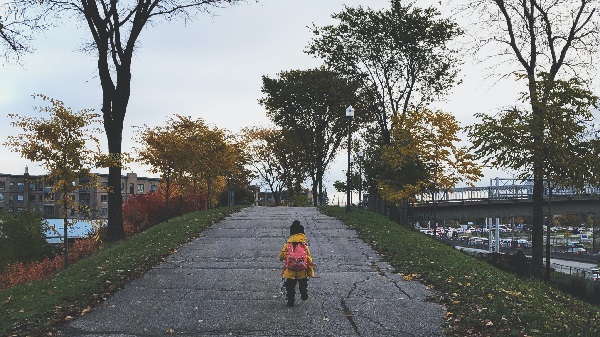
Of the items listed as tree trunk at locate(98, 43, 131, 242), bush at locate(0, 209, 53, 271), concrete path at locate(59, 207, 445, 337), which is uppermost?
tree trunk at locate(98, 43, 131, 242)

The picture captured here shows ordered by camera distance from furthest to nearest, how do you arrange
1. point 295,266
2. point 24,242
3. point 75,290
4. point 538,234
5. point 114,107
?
1. point 24,242
2. point 538,234
3. point 114,107
4. point 75,290
5. point 295,266

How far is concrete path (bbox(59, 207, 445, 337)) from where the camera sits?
816 cm

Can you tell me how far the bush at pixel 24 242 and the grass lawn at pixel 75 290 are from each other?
69.4 ft

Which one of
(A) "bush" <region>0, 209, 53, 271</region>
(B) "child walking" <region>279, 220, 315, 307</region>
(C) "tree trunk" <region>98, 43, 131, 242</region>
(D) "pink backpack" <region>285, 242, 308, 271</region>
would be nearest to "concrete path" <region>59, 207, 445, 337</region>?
(B) "child walking" <region>279, 220, 315, 307</region>

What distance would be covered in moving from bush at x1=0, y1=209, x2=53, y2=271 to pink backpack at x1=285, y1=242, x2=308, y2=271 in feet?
99.0

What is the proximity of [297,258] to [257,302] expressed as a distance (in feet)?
3.62

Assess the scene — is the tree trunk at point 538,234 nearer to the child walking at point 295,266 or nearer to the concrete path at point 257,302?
the concrete path at point 257,302

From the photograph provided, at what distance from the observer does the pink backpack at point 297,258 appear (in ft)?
30.9

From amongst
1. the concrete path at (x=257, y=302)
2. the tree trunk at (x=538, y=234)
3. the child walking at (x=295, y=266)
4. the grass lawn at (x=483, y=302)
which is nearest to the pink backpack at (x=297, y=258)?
the child walking at (x=295, y=266)

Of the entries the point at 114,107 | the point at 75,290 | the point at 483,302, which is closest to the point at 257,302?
the point at 75,290

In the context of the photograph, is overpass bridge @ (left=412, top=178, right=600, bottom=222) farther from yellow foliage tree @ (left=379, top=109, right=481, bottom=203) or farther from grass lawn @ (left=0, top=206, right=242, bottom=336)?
grass lawn @ (left=0, top=206, right=242, bottom=336)

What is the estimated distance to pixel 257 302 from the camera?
32.0 feet

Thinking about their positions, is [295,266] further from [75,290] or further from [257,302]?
[75,290]

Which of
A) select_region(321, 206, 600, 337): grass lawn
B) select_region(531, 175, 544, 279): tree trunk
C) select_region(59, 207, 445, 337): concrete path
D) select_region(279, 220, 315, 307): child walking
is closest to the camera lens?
select_region(321, 206, 600, 337): grass lawn
